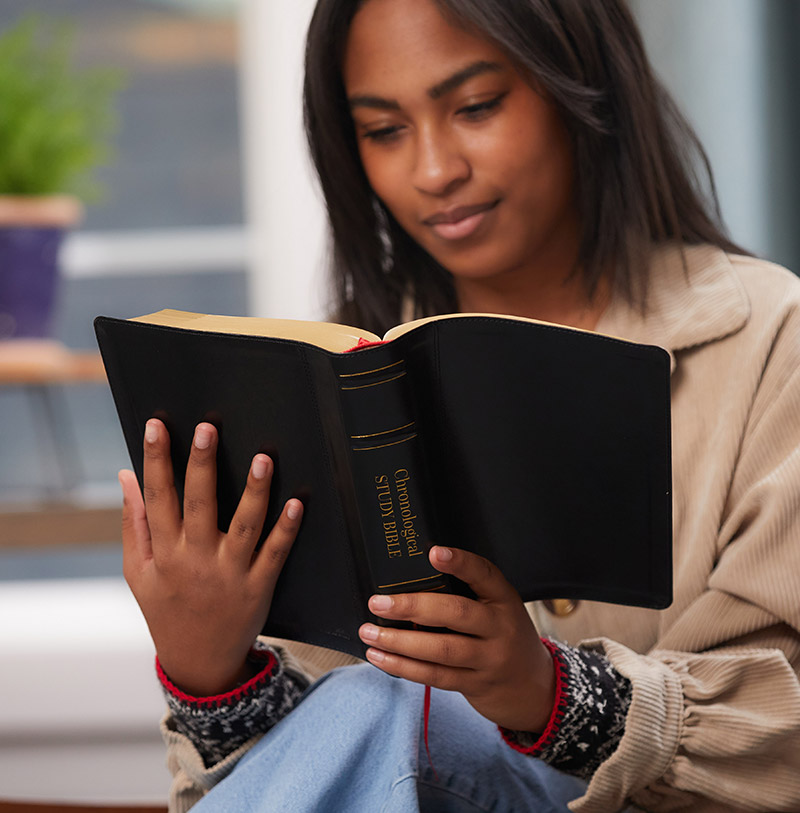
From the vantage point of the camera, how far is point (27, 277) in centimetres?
171

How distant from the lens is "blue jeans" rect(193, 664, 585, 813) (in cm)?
74

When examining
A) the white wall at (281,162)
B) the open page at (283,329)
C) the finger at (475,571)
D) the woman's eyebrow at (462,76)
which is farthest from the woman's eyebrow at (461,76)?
the white wall at (281,162)

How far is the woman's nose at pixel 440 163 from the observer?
3.18ft

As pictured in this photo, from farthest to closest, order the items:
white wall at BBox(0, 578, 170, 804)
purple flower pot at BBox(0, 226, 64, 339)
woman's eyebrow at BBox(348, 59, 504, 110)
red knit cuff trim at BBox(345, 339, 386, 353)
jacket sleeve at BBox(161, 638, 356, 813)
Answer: purple flower pot at BBox(0, 226, 64, 339) < white wall at BBox(0, 578, 170, 804) < woman's eyebrow at BBox(348, 59, 504, 110) < jacket sleeve at BBox(161, 638, 356, 813) < red knit cuff trim at BBox(345, 339, 386, 353)

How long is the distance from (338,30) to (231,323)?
0.46 meters

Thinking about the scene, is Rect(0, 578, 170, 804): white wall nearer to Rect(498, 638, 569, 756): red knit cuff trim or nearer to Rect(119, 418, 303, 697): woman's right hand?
Rect(119, 418, 303, 697): woman's right hand

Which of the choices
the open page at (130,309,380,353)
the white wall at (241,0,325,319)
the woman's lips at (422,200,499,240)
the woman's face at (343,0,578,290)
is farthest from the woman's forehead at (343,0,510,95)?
the white wall at (241,0,325,319)

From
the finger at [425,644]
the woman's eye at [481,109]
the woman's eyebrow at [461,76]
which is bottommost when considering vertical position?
the finger at [425,644]

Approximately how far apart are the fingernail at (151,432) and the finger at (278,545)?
0.10 metres

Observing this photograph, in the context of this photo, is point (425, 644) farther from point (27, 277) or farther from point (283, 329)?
point (27, 277)

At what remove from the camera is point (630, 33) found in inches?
40.8

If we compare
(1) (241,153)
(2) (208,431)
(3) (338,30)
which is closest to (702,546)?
(2) (208,431)

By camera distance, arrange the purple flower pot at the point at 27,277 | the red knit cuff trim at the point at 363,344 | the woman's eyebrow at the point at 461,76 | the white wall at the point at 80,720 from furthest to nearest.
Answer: the purple flower pot at the point at 27,277
the white wall at the point at 80,720
the woman's eyebrow at the point at 461,76
the red knit cuff trim at the point at 363,344

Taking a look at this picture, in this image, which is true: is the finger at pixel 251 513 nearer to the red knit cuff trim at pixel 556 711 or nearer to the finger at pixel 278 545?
the finger at pixel 278 545
